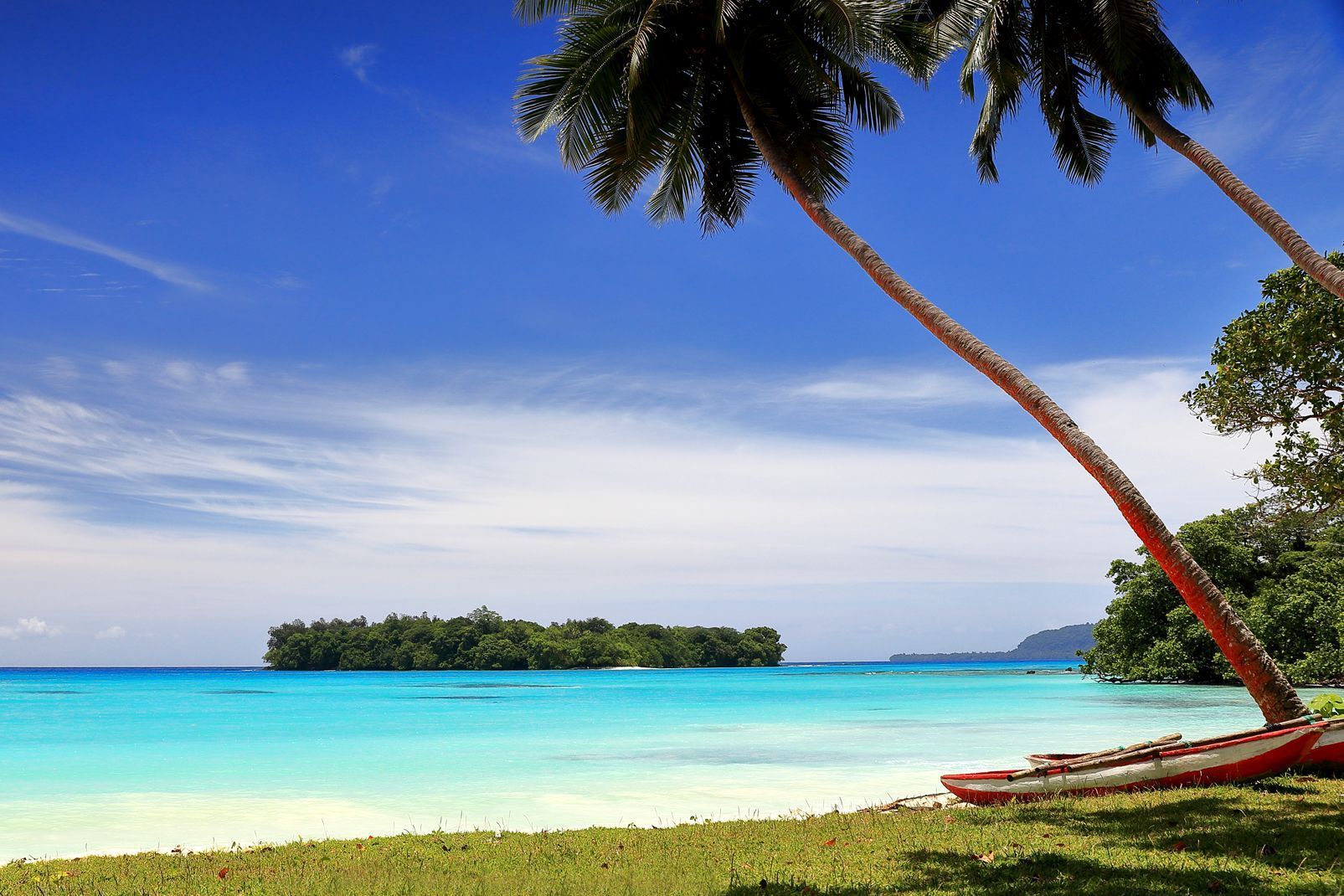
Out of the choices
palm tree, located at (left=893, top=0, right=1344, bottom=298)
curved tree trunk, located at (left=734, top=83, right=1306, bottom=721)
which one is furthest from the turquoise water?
palm tree, located at (left=893, top=0, right=1344, bottom=298)

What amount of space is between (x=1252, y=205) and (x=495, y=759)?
17718 mm

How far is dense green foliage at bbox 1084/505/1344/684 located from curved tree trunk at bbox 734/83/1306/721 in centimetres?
2408

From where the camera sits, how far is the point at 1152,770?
9.53m

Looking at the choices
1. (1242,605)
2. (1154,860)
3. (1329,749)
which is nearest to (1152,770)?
(1329,749)

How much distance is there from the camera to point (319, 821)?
12398 millimetres

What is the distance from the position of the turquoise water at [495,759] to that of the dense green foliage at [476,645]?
58206 millimetres

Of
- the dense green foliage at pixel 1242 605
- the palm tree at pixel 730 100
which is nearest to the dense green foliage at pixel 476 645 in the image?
the dense green foliage at pixel 1242 605

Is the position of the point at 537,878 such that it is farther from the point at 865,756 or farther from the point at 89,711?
the point at 89,711

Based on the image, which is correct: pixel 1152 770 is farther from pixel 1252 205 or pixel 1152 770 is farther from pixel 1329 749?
pixel 1252 205

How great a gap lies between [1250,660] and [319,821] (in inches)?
471

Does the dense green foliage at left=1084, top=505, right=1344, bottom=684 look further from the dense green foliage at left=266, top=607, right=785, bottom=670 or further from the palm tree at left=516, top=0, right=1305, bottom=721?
the dense green foliage at left=266, top=607, right=785, bottom=670

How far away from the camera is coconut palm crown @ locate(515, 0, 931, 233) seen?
1221cm

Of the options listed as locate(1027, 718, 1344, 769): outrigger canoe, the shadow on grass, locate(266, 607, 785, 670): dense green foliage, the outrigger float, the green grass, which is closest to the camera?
the shadow on grass

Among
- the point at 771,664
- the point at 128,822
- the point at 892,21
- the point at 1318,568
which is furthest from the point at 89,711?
the point at 771,664
